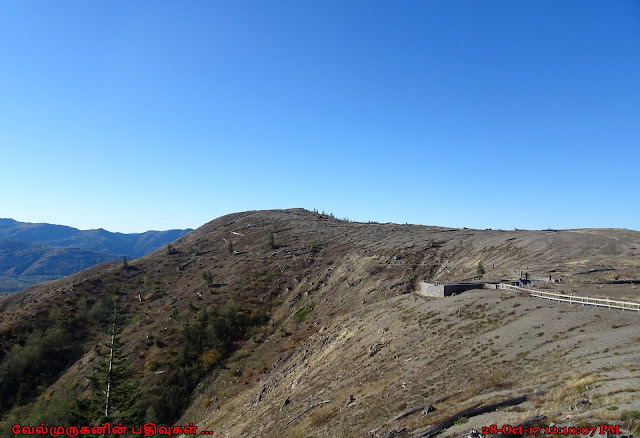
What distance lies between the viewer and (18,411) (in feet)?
185

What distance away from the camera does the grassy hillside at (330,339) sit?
19.1 meters

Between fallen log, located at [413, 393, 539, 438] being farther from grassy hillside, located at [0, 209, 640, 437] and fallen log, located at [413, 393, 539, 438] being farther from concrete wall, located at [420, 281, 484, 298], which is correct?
concrete wall, located at [420, 281, 484, 298]

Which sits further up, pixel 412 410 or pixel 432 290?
pixel 432 290

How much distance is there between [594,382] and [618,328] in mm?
10811

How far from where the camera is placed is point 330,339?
45.3 m

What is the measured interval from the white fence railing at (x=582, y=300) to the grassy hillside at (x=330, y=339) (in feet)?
4.58

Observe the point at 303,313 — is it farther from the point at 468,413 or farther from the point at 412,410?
the point at 468,413

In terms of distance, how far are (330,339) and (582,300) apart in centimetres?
2679

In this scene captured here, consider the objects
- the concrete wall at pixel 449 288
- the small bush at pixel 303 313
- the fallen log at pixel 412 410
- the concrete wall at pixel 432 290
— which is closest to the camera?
the fallen log at pixel 412 410

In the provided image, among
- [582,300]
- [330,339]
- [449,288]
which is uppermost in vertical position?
[582,300]

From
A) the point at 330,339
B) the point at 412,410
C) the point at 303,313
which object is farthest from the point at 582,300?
the point at 303,313

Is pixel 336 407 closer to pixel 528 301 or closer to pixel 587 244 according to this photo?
pixel 528 301

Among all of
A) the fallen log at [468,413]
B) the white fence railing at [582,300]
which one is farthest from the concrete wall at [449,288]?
the fallen log at [468,413]

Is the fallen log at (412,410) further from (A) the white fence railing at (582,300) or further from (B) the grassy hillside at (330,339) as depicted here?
(A) the white fence railing at (582,300)
